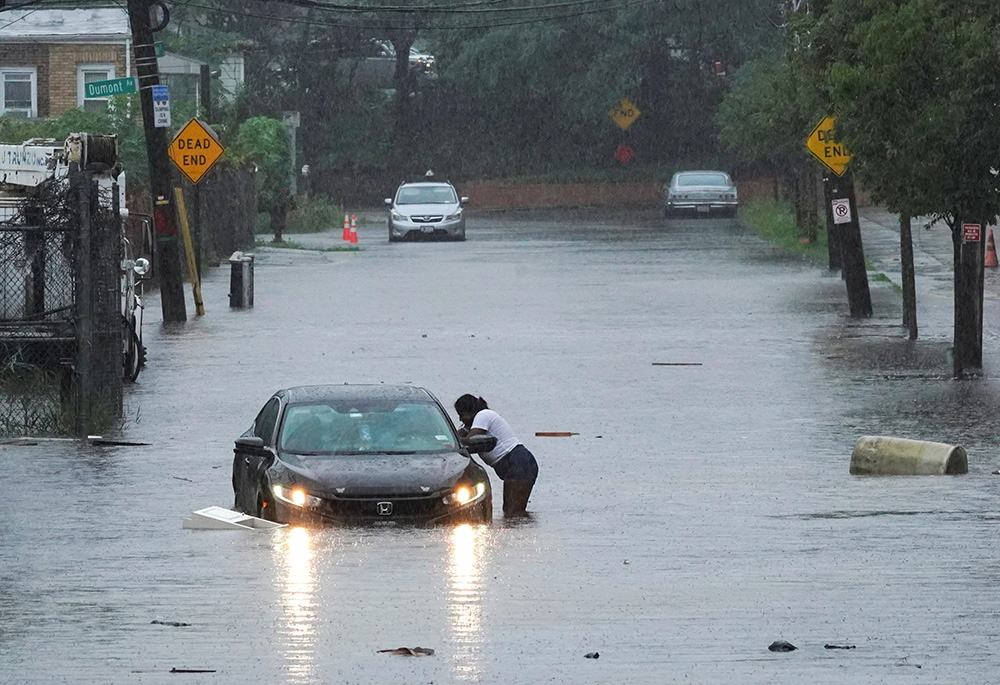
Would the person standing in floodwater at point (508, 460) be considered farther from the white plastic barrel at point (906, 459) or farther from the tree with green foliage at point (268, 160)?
the tree with green foliage at point (268, 160)

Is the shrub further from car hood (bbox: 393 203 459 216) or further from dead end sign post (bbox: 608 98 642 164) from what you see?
dead end sign post (bbox: 608 98 642 164)

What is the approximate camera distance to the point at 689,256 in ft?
150

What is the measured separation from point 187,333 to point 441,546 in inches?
679

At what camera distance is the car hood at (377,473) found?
12852mm

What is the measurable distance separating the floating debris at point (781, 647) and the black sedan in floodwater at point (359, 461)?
4.23m

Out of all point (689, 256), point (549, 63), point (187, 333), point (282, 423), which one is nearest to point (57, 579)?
point (282, 423)

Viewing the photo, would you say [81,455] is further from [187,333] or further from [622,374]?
[187,333]

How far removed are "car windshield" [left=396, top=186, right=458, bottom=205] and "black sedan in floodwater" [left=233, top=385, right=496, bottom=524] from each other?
41.9 m

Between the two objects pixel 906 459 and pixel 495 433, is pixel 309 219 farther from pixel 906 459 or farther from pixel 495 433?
pixel 495 433

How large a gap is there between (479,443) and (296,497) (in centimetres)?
159

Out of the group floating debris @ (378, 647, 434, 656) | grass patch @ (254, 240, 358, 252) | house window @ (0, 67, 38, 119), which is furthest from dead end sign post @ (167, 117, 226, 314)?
house window @ (0, 67, 38, 119)

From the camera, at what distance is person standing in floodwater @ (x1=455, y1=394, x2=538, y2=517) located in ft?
45.6

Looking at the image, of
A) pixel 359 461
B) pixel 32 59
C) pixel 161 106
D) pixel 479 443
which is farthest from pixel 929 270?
pixel 32 59

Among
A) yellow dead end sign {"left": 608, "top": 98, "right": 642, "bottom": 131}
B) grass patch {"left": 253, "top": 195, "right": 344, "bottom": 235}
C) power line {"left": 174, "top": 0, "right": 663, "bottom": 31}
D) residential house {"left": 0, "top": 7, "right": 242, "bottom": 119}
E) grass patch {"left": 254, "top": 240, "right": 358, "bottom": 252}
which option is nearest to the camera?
grass patch {"left": 254, "top": 240, "right": 358, "bottom": 252}
